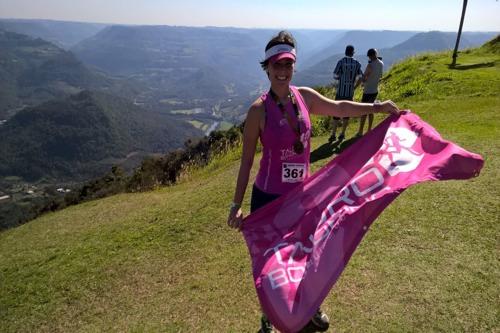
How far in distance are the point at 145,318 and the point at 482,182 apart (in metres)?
6.84

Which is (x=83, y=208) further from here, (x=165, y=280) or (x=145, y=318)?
(x=145, y=318)

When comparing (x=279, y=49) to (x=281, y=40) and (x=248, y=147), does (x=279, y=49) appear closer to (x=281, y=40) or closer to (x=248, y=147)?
(x=281, y=40)

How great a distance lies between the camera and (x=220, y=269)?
7199 mm

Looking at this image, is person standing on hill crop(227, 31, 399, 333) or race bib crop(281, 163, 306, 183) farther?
race bib crop(281, 163, 306, 183)

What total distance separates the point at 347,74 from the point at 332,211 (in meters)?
8.36

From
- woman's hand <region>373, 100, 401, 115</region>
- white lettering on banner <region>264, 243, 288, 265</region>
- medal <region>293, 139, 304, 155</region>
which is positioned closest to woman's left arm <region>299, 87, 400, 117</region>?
woman's hand <region>373, 100, 401, 115</region>

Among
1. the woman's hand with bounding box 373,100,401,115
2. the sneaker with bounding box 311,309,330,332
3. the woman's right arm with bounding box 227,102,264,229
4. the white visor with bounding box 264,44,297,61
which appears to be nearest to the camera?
the white visor with bounding box 264,44,297,61

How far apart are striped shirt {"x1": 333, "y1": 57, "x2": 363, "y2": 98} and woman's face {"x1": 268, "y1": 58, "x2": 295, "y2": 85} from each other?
8.33 m

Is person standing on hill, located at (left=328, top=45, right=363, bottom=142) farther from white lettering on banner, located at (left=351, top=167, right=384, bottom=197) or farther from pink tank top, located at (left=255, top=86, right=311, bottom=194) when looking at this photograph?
pink tank top, located at (left=255, top=86, right=311, bottom=194)

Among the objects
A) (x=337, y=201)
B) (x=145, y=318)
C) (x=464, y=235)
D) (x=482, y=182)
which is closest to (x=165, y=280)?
(x=145, y=318)

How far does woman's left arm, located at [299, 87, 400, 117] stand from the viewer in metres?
4.39

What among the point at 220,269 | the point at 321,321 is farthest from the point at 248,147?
the point at 220,269

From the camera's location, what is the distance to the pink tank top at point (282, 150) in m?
3.95

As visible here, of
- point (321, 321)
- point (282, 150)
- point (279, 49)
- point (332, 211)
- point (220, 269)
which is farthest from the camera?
point (220, 269)
